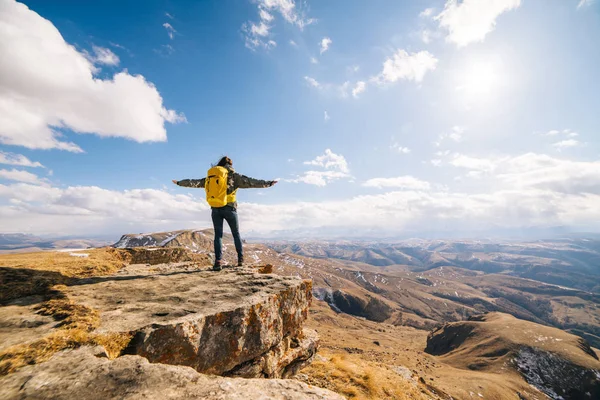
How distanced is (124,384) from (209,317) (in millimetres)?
3439

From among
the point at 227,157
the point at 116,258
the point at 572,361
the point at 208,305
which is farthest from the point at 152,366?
the point at 572,361

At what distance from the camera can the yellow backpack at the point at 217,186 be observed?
1125 cm

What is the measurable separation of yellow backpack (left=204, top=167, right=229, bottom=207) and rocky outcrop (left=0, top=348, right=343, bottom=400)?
7.61 meters

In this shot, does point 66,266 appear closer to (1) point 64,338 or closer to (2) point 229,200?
(2) point 229,200

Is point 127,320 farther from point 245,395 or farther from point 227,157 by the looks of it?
point 227,157

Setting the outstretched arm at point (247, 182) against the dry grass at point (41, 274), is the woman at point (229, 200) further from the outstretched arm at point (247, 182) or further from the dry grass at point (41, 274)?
the dry grass at point (41, 274)

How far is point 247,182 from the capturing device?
12500 mm

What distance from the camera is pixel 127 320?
5.97 metres

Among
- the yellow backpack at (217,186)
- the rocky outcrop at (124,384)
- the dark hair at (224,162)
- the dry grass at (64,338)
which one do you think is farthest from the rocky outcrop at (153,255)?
the rocky outcrop at (124,384)

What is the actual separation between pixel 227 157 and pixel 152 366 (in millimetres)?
9760

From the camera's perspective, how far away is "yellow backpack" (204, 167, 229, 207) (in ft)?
36.9

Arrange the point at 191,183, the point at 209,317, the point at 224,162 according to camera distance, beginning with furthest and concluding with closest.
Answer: the point at 191,183
the point at 224,162
the point at 209,317

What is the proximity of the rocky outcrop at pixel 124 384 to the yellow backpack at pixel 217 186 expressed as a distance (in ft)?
25.0

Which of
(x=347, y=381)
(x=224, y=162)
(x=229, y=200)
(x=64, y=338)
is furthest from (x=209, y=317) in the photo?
(x=347, y=381)
